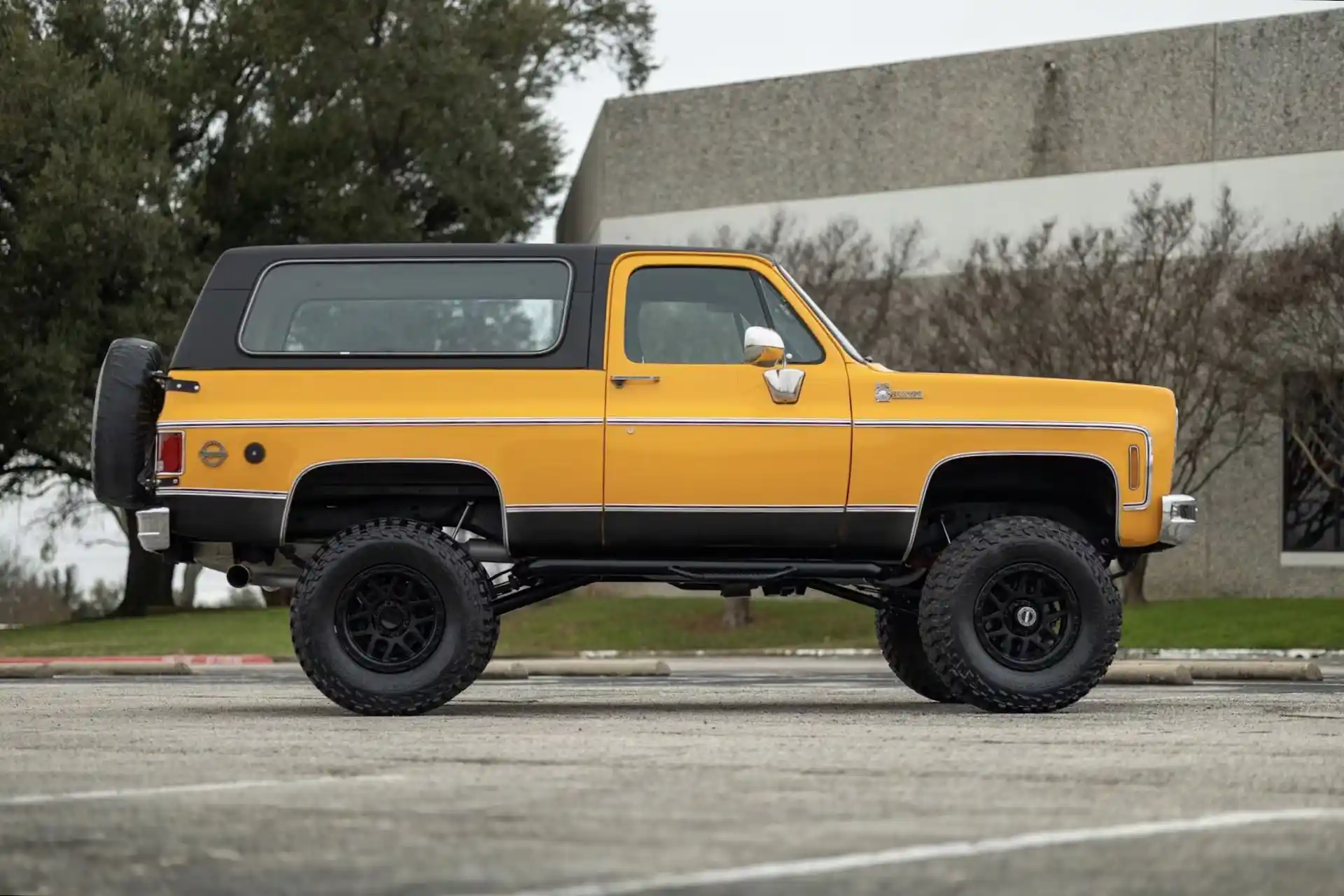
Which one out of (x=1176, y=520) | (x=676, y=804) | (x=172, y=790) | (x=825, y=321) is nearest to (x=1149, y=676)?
(x=1176, y=520)

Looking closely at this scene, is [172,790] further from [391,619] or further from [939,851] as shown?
[391,619]

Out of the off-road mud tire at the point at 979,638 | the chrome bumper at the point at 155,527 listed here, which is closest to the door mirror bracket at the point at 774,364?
the off-road mud tire at the point at 979,638

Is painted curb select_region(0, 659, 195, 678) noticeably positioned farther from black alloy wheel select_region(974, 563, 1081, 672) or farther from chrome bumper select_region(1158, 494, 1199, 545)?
chrome bumper select_region(1158, 494, 1199, 545)

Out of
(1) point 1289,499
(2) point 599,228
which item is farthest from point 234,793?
(2) point 599,228

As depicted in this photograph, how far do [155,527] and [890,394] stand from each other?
362 centimetres

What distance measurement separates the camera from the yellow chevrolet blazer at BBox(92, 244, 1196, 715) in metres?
10.5

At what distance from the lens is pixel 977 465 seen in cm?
1085

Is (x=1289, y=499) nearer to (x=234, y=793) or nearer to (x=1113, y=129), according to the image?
(x=1113, y=129)

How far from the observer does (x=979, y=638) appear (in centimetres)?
1056

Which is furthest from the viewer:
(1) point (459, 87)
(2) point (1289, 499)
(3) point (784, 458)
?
(1) point (459, 87)

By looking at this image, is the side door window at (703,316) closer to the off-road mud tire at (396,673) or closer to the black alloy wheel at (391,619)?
the off-road mud tire at (396,673)

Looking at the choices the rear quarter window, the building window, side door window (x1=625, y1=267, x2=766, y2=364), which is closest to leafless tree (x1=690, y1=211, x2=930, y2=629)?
the building window

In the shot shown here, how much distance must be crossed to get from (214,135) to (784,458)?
108 feet

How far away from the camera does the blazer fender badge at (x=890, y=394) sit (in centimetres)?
1061
